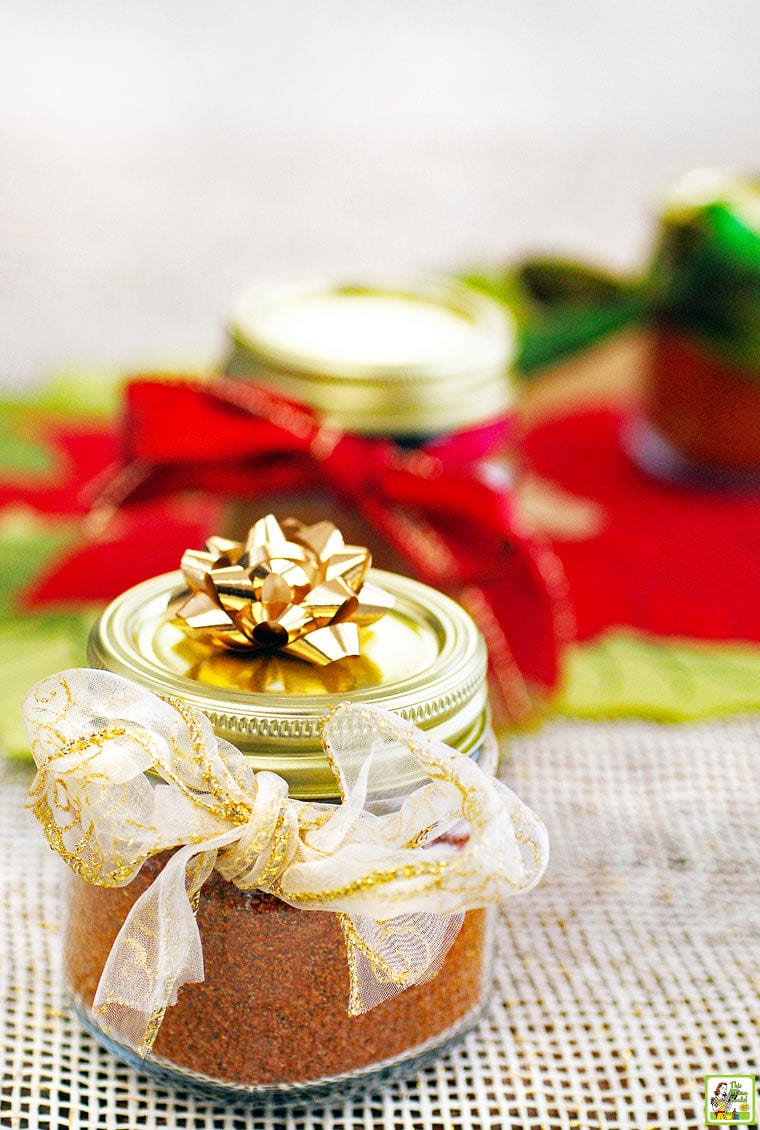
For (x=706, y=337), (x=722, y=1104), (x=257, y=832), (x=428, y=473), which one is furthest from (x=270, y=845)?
(x=706, y=337)

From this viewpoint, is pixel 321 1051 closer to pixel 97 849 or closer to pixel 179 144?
pixel 97 849

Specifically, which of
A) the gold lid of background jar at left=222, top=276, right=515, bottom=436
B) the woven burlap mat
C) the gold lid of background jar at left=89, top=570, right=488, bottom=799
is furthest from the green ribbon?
the gold lid of background jar at left=89, top=570, right=488, bottom=799

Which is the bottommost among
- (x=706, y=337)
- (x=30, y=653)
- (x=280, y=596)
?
(x=30, y=653)

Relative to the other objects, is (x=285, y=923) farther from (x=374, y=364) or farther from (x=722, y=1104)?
(x=374, y=364)

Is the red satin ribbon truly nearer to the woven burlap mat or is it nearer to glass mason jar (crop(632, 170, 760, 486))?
the woven burlap mat

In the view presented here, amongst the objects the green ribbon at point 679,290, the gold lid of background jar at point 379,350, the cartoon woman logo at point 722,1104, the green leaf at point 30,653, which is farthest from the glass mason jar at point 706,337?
the cartoon woman logo at point 722,1104
